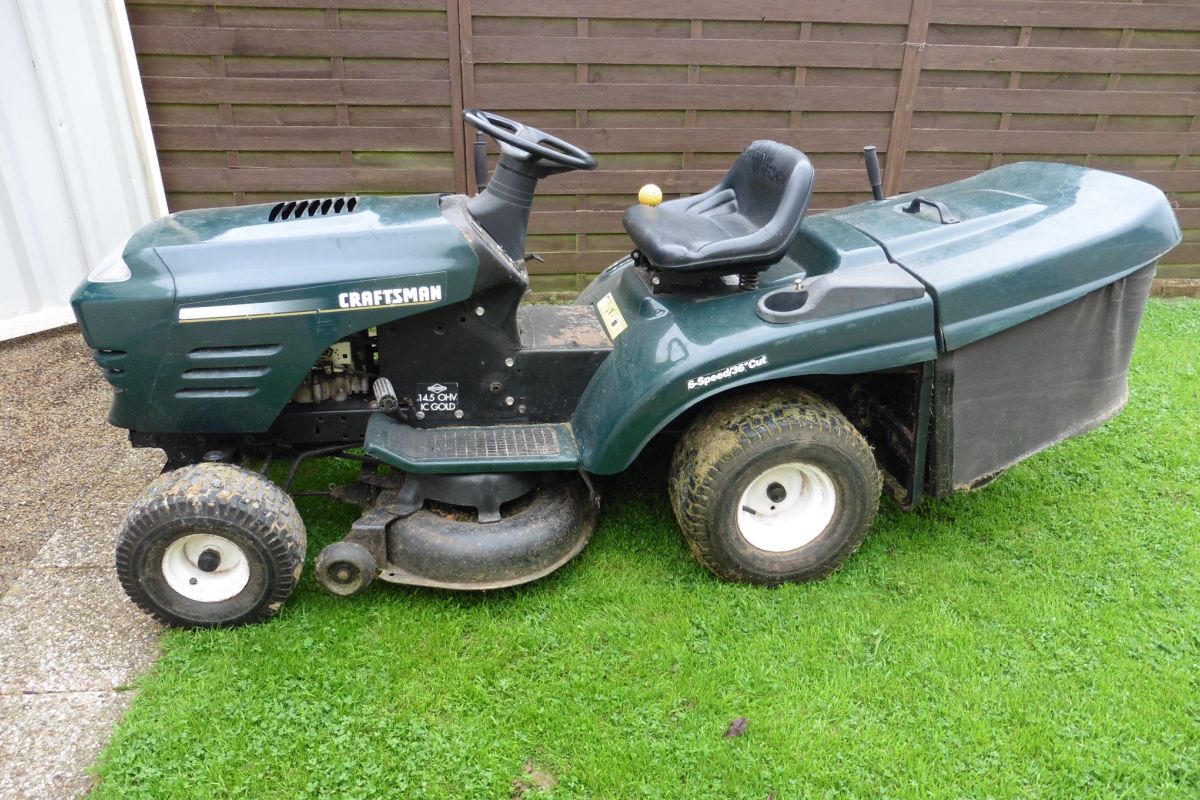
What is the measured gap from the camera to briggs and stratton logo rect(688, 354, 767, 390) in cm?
282

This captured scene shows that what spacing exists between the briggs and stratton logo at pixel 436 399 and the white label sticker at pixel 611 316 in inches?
24.3

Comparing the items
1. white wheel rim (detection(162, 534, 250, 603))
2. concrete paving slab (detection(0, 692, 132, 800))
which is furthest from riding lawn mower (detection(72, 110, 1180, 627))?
concrete paving slab (detection(0, 692, 132, 800))

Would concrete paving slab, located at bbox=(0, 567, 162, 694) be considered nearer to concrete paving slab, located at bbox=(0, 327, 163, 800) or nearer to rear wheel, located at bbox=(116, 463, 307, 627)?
concrete paving slab, located at bbox=(0, 327, 163, 800)

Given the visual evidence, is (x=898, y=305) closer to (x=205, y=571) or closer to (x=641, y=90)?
(x=205, y=571)

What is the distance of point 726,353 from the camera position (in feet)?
9.22

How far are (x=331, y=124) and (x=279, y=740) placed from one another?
378 cm

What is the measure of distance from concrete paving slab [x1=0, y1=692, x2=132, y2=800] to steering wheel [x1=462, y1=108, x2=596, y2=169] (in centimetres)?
209

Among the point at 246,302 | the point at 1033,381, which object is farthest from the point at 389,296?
the point at 1033,381

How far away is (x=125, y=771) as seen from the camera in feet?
7.71

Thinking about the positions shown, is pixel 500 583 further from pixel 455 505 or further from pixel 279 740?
pixel 279 740

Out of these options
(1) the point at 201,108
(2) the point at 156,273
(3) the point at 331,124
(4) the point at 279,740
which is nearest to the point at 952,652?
(4) the point at 279,740

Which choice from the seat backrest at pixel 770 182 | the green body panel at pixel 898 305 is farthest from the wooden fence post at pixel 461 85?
the green body panel at pixel 898 305

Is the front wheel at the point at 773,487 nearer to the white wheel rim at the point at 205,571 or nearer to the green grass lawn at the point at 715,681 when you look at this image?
the green grass lawn at the point at 715,681

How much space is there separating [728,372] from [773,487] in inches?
20.9
